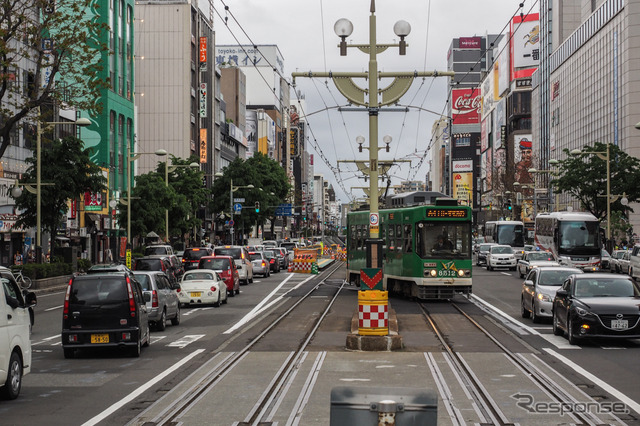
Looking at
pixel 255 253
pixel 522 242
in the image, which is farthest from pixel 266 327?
pixel 522 242

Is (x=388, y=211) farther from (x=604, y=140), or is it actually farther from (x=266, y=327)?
(x=604, y=140)

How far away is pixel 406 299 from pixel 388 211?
3.35m

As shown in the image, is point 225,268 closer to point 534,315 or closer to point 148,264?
point 148,264

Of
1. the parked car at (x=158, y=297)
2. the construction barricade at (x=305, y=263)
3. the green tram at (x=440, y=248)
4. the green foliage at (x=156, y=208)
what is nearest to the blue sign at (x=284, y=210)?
the green foliage at (x=156, y=208)

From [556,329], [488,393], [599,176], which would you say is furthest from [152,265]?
[599,176]

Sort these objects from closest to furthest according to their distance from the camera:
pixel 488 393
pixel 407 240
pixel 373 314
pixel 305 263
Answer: pixel 488 393 → pixel 373 314 → pixel 407 240 → pixel 305 263

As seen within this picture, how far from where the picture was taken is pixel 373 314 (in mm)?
18719

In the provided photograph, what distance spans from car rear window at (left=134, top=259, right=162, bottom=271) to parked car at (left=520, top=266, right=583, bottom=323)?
622 inches

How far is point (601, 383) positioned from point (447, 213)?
1808 centimetres

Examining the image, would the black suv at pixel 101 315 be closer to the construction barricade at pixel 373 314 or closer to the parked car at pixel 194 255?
the construction barricade at pixel 373 314

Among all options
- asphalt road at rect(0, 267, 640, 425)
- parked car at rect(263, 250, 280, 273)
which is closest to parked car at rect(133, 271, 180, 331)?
asphalt road at rect(0, 267, 640, 425)

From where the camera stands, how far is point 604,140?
11044 cm

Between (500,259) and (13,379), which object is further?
(500,259)

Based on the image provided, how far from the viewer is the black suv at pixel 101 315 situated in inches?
719
